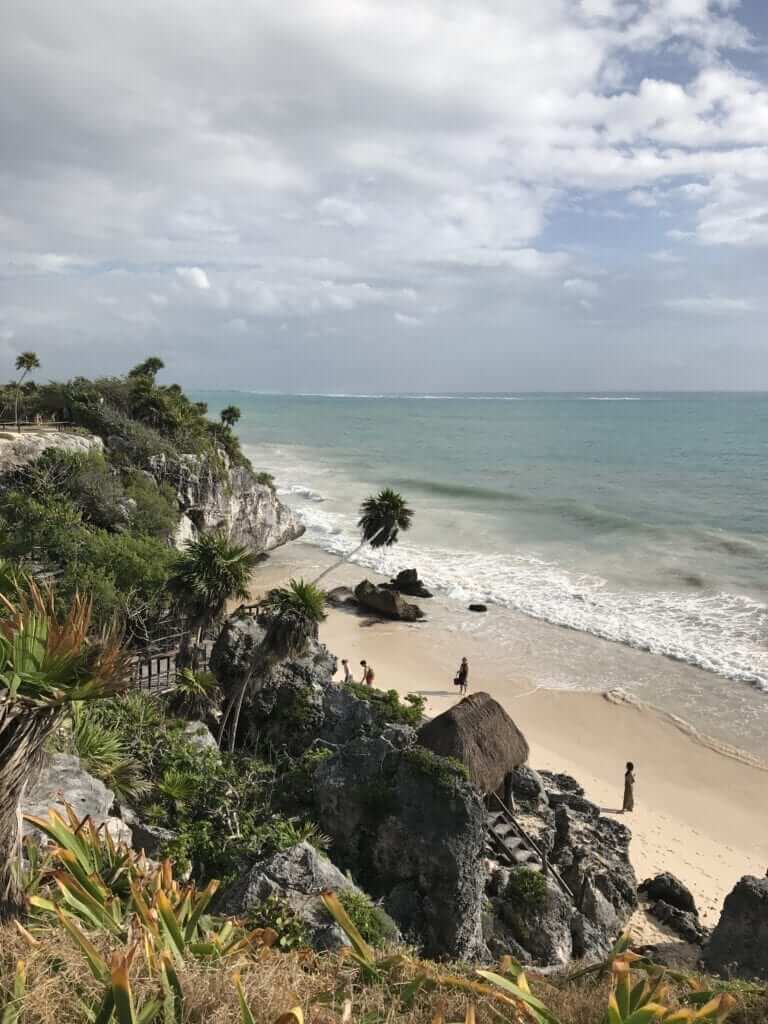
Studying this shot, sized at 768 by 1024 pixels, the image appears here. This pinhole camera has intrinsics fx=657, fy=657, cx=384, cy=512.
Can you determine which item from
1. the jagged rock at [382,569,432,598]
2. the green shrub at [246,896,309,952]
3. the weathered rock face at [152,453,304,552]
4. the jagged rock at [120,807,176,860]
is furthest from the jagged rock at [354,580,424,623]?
the green shrub at [246,896,309,952]

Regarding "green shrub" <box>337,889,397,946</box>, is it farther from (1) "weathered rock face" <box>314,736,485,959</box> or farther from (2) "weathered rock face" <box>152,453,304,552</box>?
(2) "weathered rock face" <box>152,453,304,552</box>

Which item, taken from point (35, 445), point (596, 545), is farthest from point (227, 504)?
point (596, 545)

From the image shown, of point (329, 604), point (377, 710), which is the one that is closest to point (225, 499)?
point (329, 604)

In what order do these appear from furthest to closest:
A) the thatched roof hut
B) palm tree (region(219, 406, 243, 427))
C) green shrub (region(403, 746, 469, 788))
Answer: palm tree (region(219, 406, 243, 427)), the thatched roof hut, green shrub (region(403, 746, 469, 788))

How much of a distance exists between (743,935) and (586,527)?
38.7 m

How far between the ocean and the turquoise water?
→ 145 mm

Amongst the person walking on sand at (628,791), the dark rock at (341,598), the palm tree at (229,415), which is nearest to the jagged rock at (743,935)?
the person walking on sand at (628,791)

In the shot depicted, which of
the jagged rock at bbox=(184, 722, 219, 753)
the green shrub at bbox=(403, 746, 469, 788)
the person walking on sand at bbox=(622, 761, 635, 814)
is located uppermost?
the green shrub at bbox=(403, 746, 469, 788)

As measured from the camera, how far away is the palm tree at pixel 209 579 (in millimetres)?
15188

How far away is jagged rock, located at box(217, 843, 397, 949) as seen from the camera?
721 centimetres

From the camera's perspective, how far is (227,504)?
120ft

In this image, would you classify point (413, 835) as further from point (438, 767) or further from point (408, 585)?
point (408, 585)

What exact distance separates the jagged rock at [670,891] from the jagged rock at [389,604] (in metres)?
17.4

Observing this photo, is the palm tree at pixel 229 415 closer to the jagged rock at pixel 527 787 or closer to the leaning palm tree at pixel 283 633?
the leaning palm tree at pixel 283 633
